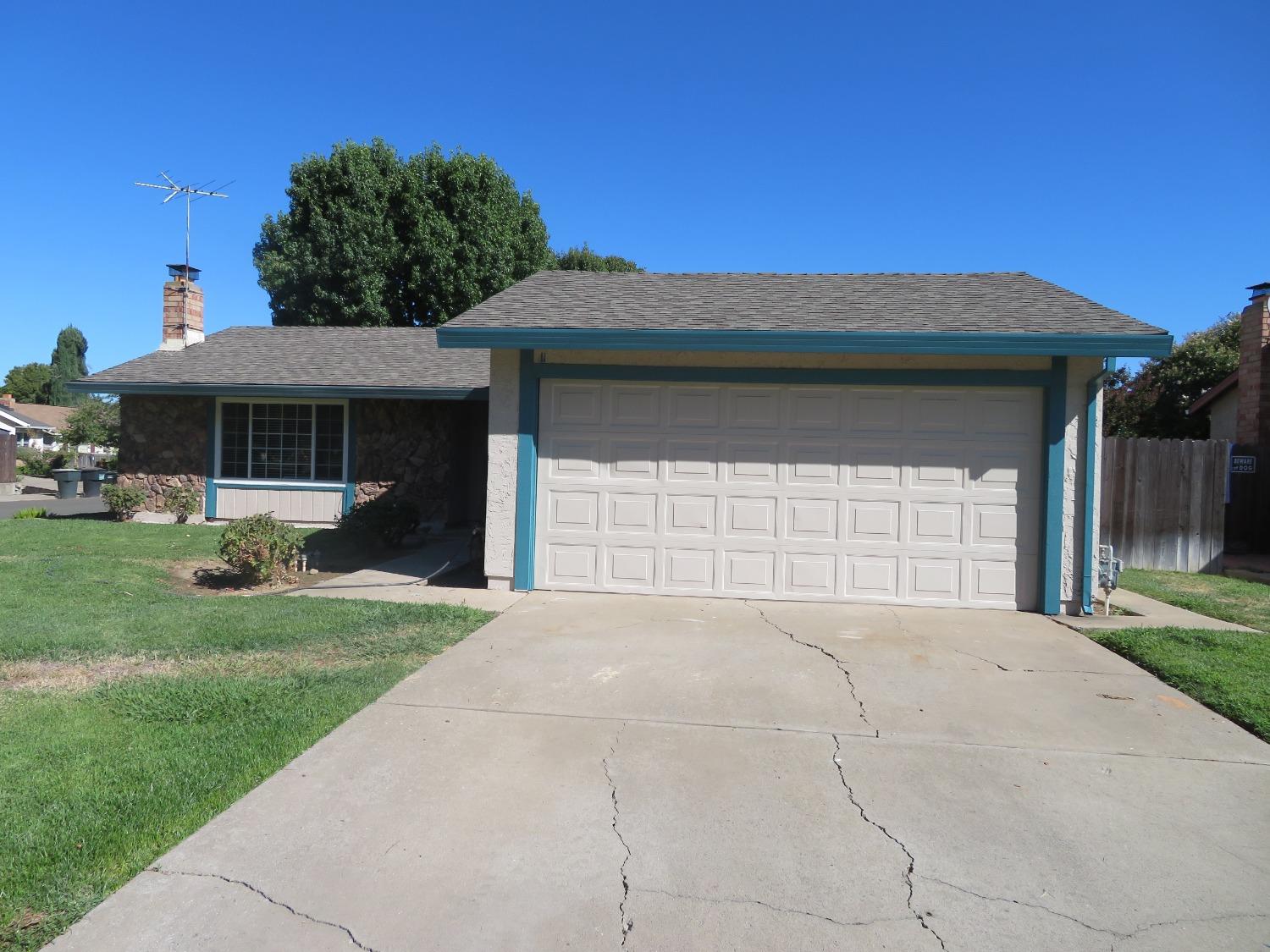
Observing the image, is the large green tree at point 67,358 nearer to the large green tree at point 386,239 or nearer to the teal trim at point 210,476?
the large green tree at point 386,239

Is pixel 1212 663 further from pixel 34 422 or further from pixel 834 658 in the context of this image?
pixel 34 422

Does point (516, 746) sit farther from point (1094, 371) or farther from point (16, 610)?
point (1094, 371)

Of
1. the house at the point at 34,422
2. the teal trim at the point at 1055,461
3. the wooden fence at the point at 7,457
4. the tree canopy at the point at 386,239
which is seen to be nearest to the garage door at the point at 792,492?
the teal trim at the point at 1055,461

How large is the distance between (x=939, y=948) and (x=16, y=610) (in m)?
7.92

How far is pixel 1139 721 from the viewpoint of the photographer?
5.35 metres

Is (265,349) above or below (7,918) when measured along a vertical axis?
above

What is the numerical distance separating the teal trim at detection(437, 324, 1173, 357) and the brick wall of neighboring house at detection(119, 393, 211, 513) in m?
8.90

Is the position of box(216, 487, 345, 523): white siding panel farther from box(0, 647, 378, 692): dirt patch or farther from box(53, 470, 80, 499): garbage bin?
box(53, 470, 80, 499): garbage bin

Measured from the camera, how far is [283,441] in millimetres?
15094

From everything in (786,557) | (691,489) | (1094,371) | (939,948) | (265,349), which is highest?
(265,349)

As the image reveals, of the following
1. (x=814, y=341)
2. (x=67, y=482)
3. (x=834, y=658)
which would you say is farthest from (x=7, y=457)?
(x=834, y=658)

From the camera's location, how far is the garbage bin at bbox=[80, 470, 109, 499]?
24062 millimetres

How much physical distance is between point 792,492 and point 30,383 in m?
84.0

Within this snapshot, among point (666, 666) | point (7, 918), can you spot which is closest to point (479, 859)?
point (7, 918)
